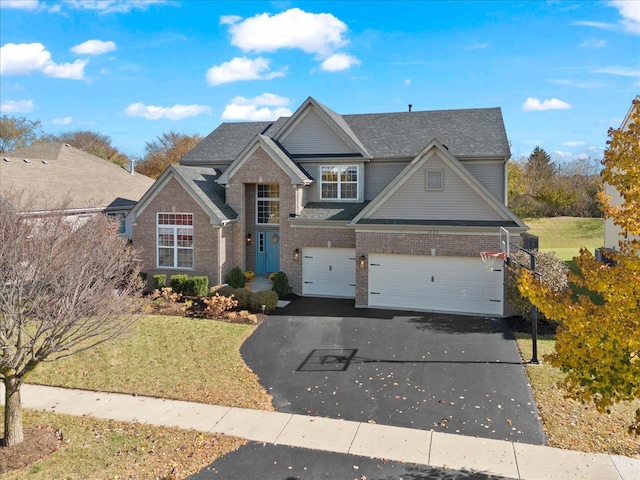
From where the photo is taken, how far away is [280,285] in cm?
2150

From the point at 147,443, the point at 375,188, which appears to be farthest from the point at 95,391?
the point at 375,188

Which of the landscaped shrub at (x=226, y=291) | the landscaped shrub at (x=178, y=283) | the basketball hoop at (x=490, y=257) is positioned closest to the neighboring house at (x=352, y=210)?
the basketball hoop at (x=490, y=257)

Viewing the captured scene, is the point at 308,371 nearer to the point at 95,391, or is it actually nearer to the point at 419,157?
the point at 95,391

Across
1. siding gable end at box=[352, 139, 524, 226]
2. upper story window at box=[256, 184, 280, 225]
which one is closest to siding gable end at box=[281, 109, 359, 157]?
upper story window at box=[256, 184, 280, 225]

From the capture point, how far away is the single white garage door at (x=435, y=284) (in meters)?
18.3

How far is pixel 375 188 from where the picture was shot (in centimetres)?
2353

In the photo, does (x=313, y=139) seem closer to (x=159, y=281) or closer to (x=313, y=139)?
(x=313, y=139)

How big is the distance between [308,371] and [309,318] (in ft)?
16.8

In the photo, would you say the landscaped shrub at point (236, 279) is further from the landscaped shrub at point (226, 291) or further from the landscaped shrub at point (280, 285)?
the landscaped shrub at point (280, 285)

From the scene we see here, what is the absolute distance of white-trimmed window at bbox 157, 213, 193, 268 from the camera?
22.3 m

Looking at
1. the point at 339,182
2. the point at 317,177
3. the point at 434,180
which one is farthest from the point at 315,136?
A: the point at 434,180

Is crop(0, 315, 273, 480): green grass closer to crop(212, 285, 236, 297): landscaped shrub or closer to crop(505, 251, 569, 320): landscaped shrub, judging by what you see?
crop(212, 285, 236, 297): landscaped shrub

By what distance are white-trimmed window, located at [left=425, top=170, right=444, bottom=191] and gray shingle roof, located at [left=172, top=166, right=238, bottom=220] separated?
31.5 ft

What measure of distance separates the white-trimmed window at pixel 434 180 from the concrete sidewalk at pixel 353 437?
1136 centimetres
